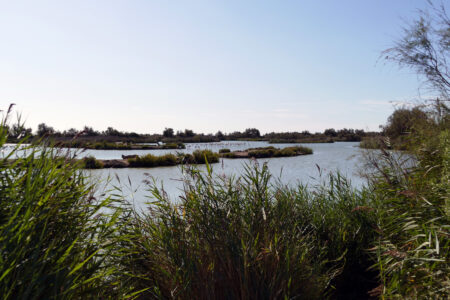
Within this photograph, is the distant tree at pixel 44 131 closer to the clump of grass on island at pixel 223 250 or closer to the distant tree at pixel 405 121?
the clump of grass on island at pixel 223 250

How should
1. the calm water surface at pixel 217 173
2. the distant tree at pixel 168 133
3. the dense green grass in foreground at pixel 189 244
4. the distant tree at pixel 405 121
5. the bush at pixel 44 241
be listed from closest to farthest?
1. the bush at pixel 44 241
2. the dense green grass in foreground at pixel 189 244
3. the calm water surface at pixel 217 173
4. the distant tree at pixel 405 121
5. the distant tree at pixel 168 133

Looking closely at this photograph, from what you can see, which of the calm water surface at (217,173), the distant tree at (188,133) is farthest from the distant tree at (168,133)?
the calm water surface at (217,173)

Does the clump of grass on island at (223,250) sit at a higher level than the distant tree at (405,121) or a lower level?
lower

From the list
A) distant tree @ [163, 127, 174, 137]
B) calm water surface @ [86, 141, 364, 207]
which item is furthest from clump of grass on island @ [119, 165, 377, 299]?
distant tree @ [163, 127, 174, 137]

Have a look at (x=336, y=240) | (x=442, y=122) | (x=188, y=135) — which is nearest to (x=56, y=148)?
(x=336, y=240)

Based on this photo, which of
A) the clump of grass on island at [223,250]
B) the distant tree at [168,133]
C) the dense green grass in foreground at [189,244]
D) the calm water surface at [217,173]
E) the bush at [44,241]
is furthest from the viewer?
the distant tree at [168,133]

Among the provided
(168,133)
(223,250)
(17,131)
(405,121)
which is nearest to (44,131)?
(17,131)

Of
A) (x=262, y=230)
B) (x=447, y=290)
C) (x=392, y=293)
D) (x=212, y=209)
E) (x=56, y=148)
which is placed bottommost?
(x=392, y=293)

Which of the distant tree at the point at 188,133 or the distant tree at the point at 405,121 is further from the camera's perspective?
the distant tree at the point at 188,133

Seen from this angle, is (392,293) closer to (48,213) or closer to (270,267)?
(270,267)

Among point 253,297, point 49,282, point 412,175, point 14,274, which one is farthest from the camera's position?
point 412,175

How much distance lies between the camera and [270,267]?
2.31m

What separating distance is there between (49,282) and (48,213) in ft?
1.52

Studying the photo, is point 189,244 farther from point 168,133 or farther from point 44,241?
point 168,133
